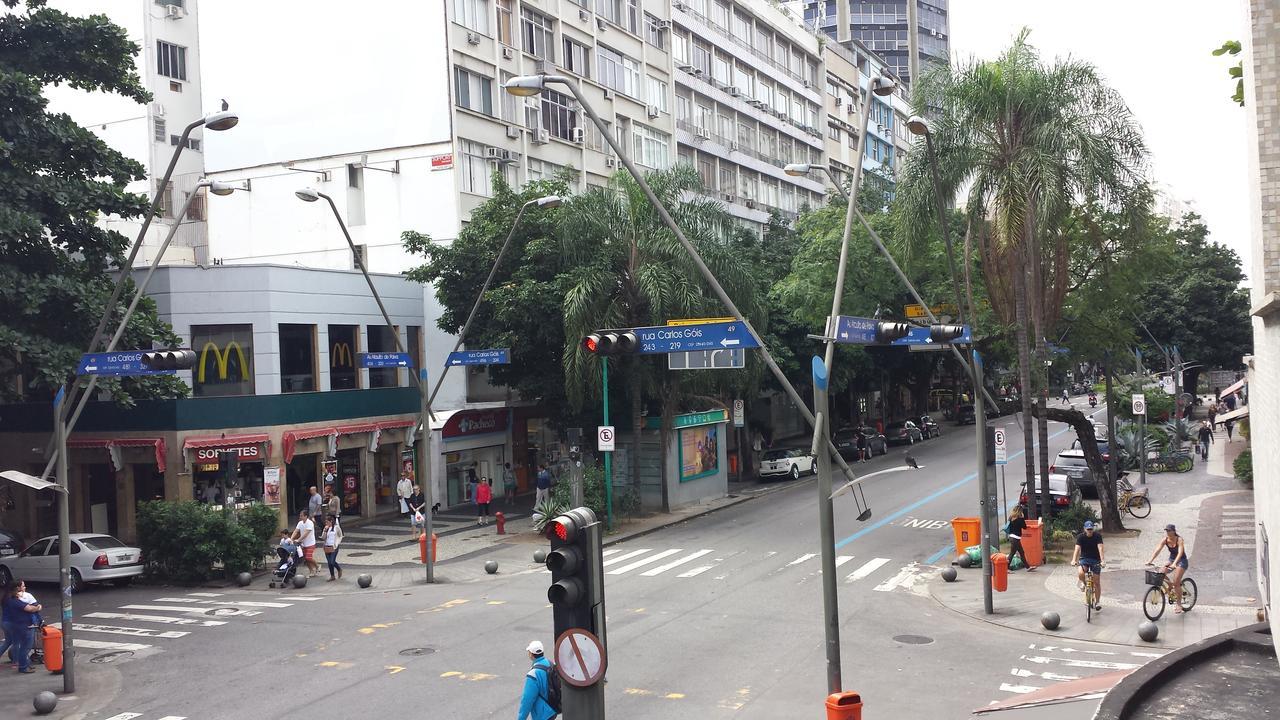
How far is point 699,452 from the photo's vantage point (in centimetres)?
3856

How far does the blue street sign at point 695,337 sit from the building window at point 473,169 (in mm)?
25572

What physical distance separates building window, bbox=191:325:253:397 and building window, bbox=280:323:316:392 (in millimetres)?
1097

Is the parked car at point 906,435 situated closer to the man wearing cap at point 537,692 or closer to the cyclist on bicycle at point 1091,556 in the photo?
the cyclist on bicycle at point 1091,556

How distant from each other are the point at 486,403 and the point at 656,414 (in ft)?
23.1

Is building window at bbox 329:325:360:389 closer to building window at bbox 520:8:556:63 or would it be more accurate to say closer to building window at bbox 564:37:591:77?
building window at bbox 520:8:556:63

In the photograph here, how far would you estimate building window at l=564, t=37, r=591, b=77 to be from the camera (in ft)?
154

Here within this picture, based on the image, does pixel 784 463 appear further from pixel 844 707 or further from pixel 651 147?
pixel 844 707

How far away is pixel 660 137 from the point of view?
5534 cm

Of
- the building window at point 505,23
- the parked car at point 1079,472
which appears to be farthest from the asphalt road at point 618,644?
the building window at point 505,23

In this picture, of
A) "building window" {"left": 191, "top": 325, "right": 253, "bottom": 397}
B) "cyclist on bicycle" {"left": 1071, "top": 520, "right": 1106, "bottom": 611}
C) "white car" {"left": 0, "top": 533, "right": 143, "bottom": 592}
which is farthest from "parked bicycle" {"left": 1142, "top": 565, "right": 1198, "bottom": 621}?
"building window" {"left": 191, "top": 325, "right": 253, "bottom": 397}

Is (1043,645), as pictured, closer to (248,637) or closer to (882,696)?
(882,696)

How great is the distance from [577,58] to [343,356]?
19.5m

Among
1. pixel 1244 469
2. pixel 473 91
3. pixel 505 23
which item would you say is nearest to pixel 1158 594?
A: pixel 1244 469

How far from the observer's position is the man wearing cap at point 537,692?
10.5 m
